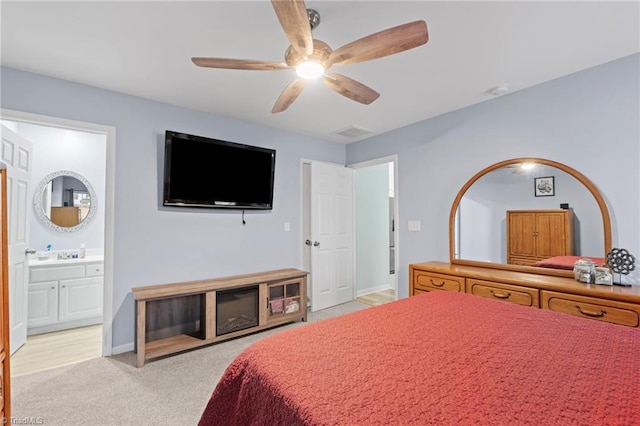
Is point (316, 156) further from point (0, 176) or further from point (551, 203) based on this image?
point (0, 176)

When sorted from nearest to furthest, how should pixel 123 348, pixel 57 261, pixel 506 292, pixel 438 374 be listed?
pixel 438 374
pixel 506 292
pixel 123 348
pixel 57 261

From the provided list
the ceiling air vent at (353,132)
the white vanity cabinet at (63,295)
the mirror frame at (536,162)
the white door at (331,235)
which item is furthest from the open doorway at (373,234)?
the white vanity cabinet at (63,295)

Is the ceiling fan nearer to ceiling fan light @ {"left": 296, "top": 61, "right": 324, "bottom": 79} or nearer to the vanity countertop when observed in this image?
ceiling fan light @ {"left": 296, "top": 61, "right": 324, "bottom": 79}

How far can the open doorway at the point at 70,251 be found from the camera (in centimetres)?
275

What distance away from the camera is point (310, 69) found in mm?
1713

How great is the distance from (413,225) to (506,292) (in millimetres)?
1409

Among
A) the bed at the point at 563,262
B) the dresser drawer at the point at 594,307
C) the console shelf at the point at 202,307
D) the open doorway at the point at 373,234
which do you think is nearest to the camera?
the dresser drawer at the point at 594,307

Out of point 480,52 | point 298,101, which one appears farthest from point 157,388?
point 480,52

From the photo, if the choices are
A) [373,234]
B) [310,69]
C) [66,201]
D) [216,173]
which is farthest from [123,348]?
[373,234]

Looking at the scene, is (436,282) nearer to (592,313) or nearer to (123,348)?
(592,313)

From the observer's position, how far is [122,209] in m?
2.82

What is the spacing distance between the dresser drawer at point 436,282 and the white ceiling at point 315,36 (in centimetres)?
178

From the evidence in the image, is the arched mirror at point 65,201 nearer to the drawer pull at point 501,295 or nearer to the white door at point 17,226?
the white door at point 17,226

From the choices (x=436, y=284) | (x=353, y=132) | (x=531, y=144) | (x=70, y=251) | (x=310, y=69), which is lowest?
(x=436, y=284)
